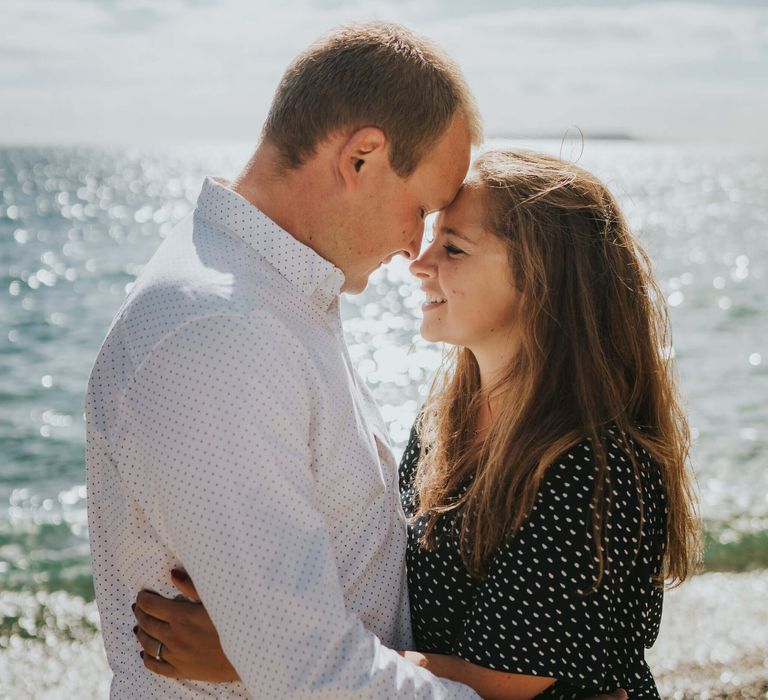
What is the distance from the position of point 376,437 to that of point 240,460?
30.2 inches

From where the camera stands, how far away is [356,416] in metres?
2.24

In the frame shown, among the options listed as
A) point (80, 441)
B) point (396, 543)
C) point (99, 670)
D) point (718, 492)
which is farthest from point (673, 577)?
point (80, 441)

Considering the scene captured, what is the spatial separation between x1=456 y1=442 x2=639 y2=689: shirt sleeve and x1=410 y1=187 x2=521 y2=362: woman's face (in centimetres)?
61

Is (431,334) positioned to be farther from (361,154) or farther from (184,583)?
(184,583)

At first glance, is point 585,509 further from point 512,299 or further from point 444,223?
point 444,223

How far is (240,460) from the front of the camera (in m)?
1.81

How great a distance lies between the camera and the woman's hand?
6.80ft

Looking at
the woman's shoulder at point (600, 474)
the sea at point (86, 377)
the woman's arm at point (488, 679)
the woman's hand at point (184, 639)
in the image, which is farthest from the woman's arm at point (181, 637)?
the sea at point (86, 377)

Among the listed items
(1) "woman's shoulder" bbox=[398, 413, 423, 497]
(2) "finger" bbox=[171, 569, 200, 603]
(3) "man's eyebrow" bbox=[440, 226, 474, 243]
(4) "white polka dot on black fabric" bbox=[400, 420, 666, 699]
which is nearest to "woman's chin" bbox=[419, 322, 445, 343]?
(3) "man's eyebrow" bbox=[440, 226, 474, 243]

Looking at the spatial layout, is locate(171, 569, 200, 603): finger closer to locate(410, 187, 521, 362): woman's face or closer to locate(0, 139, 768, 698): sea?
locate(410, 187, 521, 362): woman's face

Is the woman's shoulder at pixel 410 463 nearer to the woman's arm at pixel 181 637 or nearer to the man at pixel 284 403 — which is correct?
the man at pixel 284 403

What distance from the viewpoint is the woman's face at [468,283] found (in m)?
2.74

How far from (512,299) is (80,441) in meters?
9.90

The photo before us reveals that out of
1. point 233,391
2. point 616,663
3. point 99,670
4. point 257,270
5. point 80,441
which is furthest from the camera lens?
point 80,441
